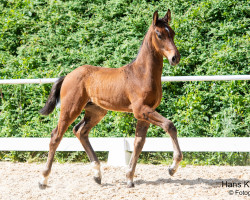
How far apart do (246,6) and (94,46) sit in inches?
151

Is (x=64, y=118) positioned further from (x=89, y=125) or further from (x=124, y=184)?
(x=124, y=184)

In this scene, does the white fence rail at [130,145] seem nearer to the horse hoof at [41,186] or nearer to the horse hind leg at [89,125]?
the horse hind leg at [89,125]

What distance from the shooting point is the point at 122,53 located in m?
8.43

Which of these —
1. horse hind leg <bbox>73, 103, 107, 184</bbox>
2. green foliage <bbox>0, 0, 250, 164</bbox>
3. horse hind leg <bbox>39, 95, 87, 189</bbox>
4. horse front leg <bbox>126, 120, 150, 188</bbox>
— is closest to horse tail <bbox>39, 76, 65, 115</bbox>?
horse hind leg <bbox>39, 95, 87, 189</bbox>

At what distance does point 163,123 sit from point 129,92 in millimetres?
605

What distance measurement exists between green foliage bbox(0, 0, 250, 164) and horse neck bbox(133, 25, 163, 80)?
2.63 metres

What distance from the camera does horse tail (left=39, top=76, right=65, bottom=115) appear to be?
5.02m

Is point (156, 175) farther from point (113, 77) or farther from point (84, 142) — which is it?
point (113, 77)

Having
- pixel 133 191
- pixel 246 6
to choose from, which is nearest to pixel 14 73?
pixel 133 191

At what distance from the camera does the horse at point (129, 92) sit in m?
4.11

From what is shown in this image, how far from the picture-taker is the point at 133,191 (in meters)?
4.40

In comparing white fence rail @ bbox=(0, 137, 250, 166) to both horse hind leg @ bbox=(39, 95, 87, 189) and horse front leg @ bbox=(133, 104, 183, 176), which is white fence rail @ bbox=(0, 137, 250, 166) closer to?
horse hind leg @ bbox=(39, 95, 87, 189)

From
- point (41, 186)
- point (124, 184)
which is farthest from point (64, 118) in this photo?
point (124, 184)

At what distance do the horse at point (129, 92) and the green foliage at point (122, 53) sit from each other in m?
2.05
